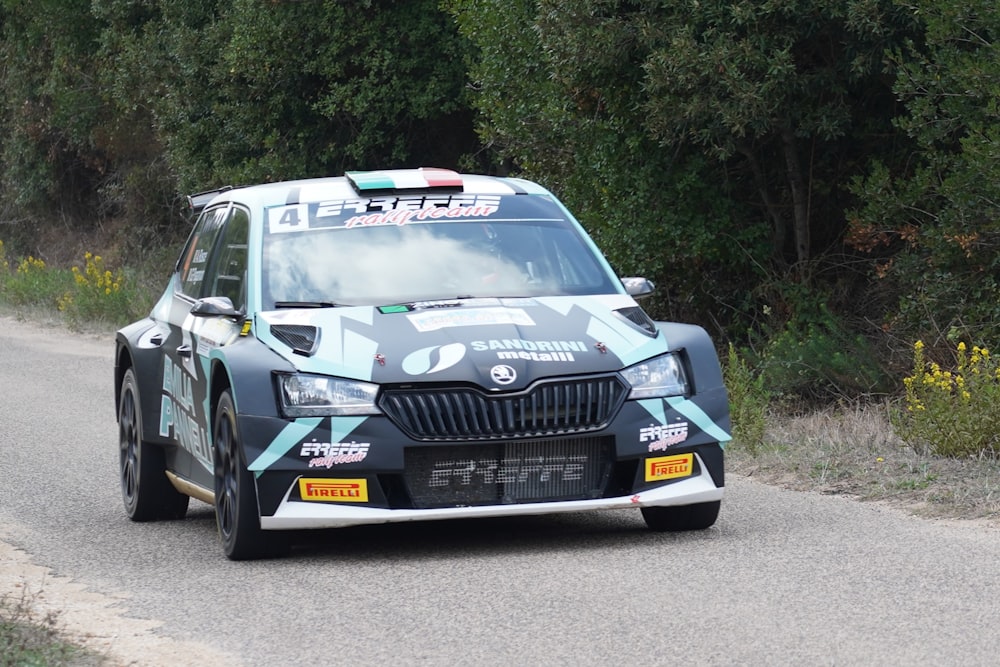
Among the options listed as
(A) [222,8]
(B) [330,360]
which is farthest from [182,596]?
(A) [222,8]

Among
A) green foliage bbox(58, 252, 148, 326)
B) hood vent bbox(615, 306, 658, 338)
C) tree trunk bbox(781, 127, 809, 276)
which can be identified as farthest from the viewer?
green foliage bbox(58, 252, 148, 326)

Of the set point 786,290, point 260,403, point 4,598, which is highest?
point 260,403

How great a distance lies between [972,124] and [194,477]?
6.06 m

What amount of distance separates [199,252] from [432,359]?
280 centimetres

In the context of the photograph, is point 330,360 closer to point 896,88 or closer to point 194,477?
point 194,477

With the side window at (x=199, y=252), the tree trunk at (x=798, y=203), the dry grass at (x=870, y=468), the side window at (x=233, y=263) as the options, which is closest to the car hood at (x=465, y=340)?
the side window at (x=233, y=263)

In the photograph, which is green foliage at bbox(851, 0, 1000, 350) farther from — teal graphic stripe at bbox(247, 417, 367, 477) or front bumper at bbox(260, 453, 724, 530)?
teal graphic stripe at bbox(247, 417, 367, 477)

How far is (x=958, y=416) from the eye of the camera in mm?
10172

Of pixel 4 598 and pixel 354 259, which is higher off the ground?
pixel 354 259

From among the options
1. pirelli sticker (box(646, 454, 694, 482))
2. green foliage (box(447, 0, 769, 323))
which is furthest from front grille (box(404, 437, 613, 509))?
green foliage (box(447, 0, 769, 323))

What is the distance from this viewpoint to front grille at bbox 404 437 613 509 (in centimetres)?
767

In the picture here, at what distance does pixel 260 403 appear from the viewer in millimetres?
7688

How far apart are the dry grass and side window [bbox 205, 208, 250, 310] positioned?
3.22 metres

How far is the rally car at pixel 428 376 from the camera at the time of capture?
7.62 m
